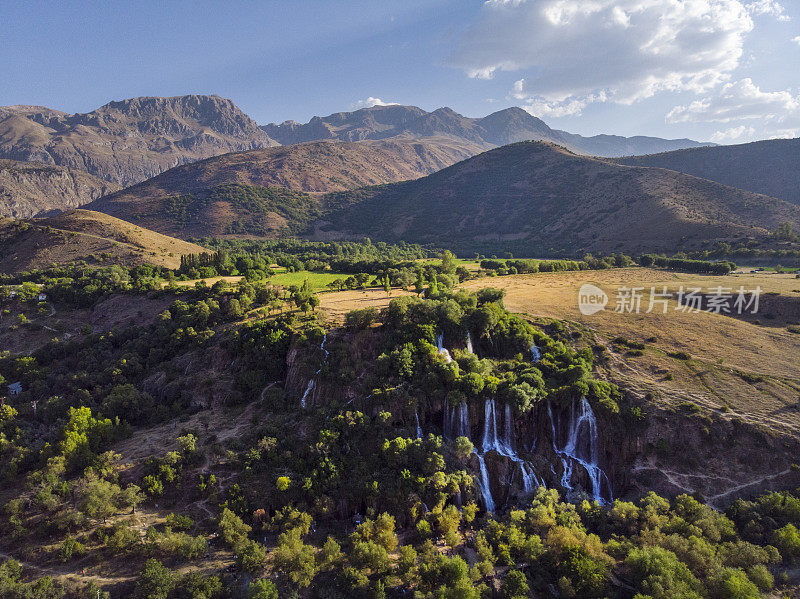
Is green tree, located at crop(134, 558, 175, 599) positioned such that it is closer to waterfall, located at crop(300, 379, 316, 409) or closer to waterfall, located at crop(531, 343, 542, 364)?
waterfall, located at crop(300, 379, 316, 409)

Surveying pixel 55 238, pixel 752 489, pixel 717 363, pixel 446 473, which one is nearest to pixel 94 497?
pixel 446 473

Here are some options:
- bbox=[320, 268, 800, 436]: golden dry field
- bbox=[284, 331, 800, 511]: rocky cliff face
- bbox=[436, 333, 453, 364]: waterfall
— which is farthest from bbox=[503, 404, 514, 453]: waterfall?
bbox=[320, 268, 800, 436]: golden dry field

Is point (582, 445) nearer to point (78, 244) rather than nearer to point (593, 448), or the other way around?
point (593, 448)

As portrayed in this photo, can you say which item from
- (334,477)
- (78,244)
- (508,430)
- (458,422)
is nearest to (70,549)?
(334,477)

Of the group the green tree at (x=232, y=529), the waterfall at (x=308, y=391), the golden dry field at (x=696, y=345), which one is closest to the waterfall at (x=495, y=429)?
the golden dry field at (x=696, y=345)

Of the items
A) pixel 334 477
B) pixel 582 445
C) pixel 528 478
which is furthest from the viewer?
pixel 582 445

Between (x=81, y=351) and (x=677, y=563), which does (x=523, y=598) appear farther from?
(x=81, y=351)
